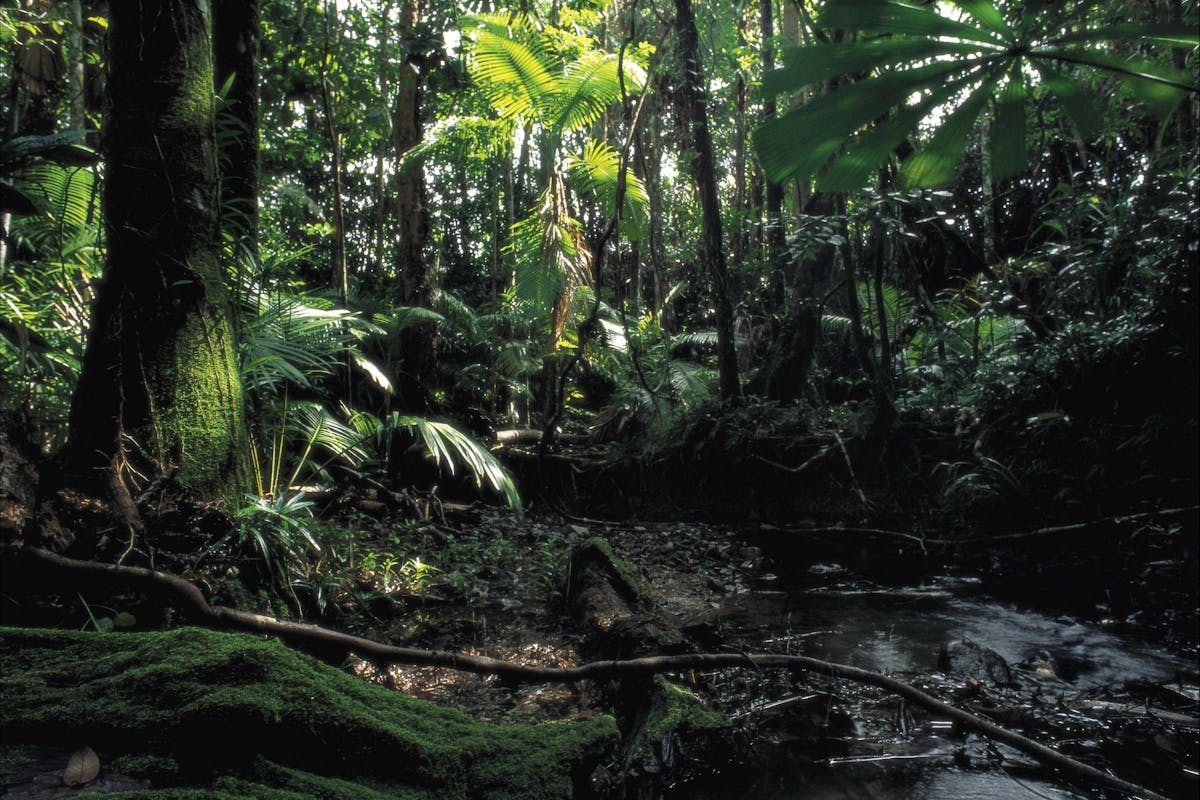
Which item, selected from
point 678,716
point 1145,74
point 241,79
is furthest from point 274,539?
point 1145,74

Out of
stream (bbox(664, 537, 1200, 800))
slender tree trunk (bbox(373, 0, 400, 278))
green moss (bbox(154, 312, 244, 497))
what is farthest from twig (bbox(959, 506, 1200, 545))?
slender tree trunk (bbox(373, 0, 400, 278))

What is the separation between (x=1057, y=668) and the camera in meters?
3.42

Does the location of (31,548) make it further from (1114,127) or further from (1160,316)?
(1114,127)

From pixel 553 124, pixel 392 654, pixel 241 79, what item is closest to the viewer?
pixel 392 654

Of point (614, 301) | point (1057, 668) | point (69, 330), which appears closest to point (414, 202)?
point (69, 330)

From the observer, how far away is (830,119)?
3.21ft

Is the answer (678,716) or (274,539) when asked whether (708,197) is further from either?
(678,716)

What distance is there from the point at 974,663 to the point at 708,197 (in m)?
5.65

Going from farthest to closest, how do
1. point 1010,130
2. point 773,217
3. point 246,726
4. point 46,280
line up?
point 773,217, point 46,280, point 246,726, point 1010,130

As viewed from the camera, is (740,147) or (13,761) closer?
(13,761)

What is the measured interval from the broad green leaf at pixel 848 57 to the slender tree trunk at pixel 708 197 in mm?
6736

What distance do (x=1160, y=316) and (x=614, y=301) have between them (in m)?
12.6

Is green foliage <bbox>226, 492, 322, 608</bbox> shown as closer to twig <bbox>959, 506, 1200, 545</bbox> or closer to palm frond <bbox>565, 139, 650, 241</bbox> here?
twig <bbox>959, 506, 1200, 545</bbox>

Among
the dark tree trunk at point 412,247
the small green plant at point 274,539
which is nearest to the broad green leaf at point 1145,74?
the small green plant at point 274,539
